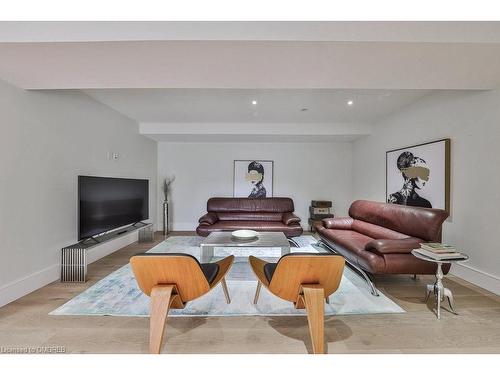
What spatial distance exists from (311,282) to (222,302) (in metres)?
1.07

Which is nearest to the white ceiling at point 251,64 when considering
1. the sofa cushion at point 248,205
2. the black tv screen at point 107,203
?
the black tv screen at point 107,203

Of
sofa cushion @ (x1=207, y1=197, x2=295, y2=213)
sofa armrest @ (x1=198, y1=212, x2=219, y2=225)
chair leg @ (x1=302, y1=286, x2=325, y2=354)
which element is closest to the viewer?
chair leg @ (x1=302, y1=286, x2=325, y2=354)

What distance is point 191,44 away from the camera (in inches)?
63.6

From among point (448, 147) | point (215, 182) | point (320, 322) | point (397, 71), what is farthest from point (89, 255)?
point (448, 147)

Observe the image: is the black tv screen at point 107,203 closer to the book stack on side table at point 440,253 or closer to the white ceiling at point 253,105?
the white ceiling at point 253,105

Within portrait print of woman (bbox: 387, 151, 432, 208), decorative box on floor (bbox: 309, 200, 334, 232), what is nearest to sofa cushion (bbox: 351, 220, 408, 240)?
portrait print of woman (bbox: 387, 151, 432, 208)

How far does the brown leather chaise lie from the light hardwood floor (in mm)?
395

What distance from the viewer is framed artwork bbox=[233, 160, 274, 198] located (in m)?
5.61

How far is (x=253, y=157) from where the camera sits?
5.63 m

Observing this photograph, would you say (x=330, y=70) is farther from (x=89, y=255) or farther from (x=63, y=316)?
(x=89, y=255)

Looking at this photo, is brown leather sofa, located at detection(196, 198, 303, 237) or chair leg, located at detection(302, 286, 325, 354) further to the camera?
brown leather sofa, located at detection(196, 198, 303, 237)

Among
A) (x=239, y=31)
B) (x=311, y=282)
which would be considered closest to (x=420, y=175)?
(x=311, y=282)

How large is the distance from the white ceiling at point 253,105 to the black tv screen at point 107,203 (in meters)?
1.27

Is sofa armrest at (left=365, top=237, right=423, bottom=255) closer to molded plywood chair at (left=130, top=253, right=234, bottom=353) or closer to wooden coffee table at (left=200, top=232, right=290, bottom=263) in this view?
wooden coffee table at (left=200, top=232, right=290, bottom=263)
